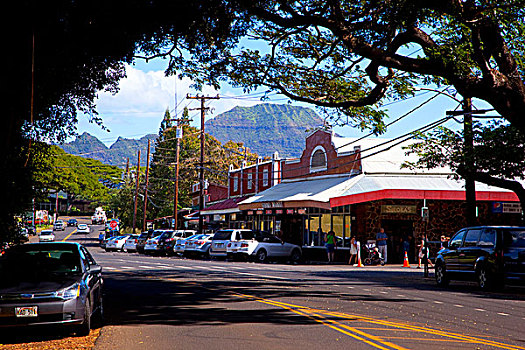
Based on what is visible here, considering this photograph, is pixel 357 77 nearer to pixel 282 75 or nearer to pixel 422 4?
pixel 282 75

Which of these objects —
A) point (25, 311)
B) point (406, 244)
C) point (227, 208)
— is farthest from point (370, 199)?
point (25, 311)

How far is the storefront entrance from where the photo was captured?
123ft

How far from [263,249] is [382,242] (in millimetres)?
6713

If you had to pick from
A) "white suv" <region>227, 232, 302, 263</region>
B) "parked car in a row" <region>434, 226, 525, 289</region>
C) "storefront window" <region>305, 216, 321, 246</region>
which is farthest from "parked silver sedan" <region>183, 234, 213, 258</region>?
"parked car in a row" <region>434, 226, 525, 289</region>

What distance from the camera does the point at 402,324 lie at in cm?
1102

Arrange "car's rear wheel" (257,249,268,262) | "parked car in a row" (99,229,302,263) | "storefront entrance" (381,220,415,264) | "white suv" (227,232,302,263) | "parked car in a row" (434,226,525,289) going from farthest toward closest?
"storefront entrance" (381,220,415,264) < "car's rear wheel" (257,249,268,262) < "parked car in a row" (99,229,302,263) < "white suv" (227,232,302,263) < "parked car in a row" (434,226,525,289)

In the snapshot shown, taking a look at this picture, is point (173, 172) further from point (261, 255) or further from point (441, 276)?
point (441, 276)

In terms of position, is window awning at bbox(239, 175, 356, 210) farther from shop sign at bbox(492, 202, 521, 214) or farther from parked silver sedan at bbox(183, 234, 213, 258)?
shop sign at bbox(492, 202, 521, 214)

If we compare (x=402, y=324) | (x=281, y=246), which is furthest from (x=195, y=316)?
(x=281, y=246)

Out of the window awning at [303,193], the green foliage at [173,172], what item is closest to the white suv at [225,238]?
the window awning at [303,193]

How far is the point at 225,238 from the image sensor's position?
3762 cm

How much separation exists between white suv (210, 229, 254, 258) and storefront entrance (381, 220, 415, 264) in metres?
8.03

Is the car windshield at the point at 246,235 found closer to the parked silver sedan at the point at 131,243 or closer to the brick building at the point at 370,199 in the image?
the brick building at the point at 370,199

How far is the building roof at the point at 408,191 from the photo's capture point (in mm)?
34625
